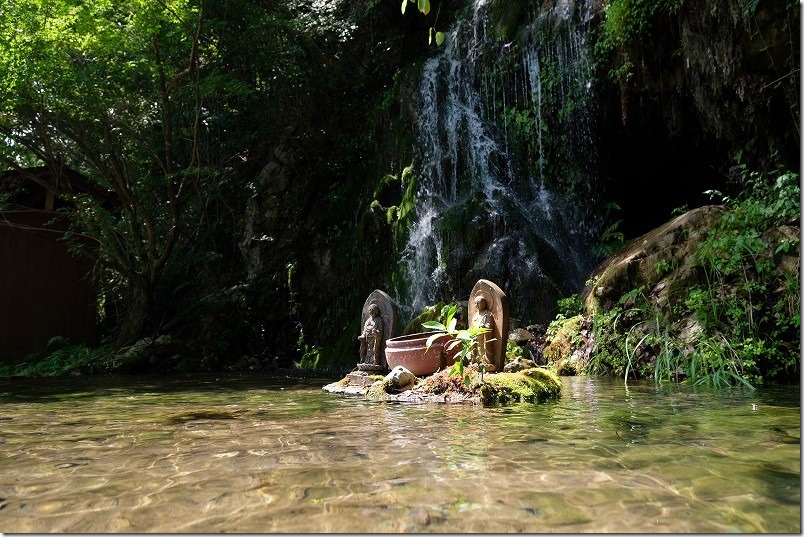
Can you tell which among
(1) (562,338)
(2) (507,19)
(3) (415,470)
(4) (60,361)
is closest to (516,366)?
(1) (562,338)

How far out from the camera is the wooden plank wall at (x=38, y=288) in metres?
16.5

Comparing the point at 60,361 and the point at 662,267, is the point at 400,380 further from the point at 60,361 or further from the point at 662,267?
the point at 60,361

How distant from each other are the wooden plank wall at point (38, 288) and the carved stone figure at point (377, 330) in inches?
453

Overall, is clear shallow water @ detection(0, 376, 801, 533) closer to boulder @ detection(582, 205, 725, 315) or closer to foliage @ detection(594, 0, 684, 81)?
boulder @ detection(582, 205, 725, 315)

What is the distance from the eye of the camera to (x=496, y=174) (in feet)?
45.9

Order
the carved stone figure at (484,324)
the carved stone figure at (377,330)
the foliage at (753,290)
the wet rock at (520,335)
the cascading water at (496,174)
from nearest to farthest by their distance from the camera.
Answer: the carved stone figure at (484,324), the foliage at (753,290), the carved stone figure at (377,330), the wet rock at (520,335), the cascading water at (496,174)

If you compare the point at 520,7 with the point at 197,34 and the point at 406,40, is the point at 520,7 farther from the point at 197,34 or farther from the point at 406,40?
the point at 197,34

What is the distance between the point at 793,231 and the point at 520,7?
8956mm

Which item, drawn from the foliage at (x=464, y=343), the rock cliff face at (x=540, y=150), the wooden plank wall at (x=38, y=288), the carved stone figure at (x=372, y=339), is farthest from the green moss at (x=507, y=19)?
the wooden plank wall at (x=38, y=288)

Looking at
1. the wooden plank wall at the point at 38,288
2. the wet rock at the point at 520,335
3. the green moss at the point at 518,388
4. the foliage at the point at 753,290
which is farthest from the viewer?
the wooden plank wall at the point at 38,288

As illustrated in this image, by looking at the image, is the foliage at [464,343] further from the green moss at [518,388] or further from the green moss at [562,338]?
the green moss at [562,338]

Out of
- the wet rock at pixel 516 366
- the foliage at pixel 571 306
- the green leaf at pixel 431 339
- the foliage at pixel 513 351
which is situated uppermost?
the foliage at pixel 571 306

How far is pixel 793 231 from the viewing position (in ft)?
27.3

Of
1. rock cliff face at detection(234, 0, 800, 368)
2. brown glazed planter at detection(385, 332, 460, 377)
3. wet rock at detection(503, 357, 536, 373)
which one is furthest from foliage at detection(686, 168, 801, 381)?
brown glazed planter at detection(385, 332, 460, 377)
